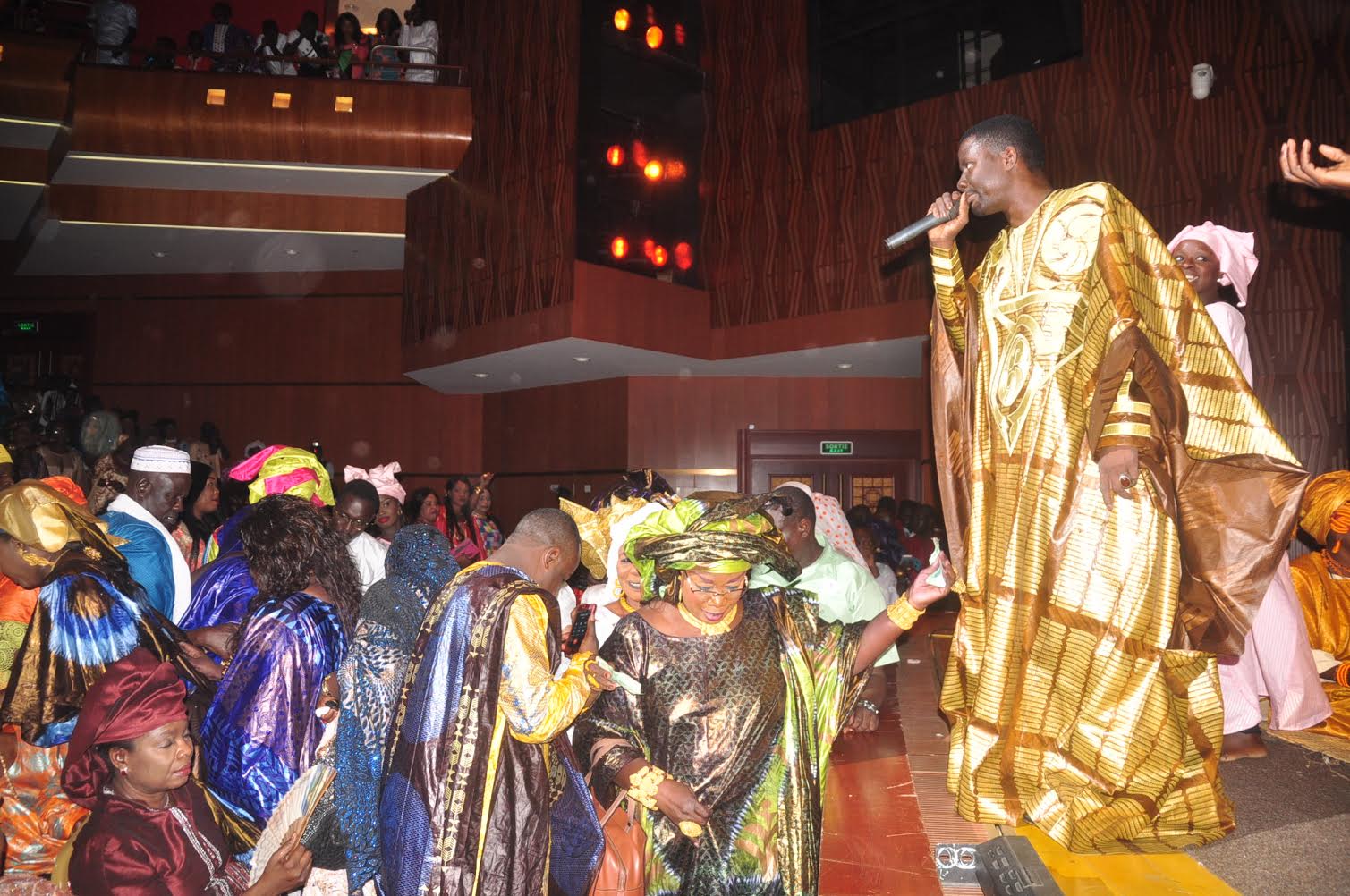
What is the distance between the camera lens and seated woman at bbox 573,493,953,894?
270cm

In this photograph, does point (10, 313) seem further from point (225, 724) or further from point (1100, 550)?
point (1100, 550)

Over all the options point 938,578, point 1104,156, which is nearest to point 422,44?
point 1104,156

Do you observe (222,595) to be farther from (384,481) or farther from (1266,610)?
(1266,610)

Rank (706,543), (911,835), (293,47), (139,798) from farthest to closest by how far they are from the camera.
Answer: (293,47) < (911,835) < (706,543) < (139,798)

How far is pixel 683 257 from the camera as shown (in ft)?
35.8

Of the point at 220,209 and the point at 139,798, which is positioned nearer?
the point at 139,798

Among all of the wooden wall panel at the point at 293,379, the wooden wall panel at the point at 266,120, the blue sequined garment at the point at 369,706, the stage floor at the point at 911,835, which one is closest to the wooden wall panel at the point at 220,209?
the wooden wall panel at the point at 266,120

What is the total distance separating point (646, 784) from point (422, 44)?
11.1 metres

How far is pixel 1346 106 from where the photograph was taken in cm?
721

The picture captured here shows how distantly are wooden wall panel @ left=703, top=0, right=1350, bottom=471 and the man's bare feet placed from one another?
169 inches

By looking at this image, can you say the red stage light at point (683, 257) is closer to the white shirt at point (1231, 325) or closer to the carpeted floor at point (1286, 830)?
the white shirt at point (1231, 325)

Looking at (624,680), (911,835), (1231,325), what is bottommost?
(911,835)

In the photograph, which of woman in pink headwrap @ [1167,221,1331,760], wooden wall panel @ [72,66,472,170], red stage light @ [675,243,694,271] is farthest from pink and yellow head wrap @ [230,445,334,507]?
wooden wall panel @ [72,66,472,170]

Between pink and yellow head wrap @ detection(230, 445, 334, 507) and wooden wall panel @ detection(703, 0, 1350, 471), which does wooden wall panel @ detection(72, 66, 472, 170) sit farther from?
pink and yellow head wrap @ detection(230, 445, 334, 507)
